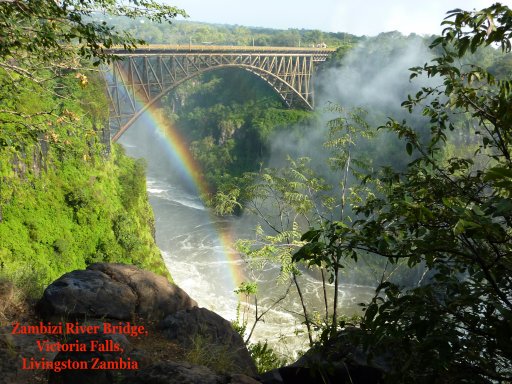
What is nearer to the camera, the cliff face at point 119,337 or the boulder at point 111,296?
the cliff face at point 119,337

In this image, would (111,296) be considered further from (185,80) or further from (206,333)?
(185,80)

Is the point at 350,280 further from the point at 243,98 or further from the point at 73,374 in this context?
the point at 243,98

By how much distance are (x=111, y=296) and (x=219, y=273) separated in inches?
820

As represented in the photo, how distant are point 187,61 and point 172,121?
1341 inches

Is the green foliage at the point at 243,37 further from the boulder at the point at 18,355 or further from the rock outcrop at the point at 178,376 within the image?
the rock outcrop at the point at 178,376

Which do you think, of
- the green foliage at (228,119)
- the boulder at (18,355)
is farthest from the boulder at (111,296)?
the green foliage at (228,119)

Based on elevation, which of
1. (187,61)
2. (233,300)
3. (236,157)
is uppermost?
(187,61)

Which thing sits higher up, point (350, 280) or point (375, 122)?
point (375, 122)

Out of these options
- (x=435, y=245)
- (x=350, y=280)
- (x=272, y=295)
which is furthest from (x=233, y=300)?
(x=435, y=245)

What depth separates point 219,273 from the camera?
27.5 meters

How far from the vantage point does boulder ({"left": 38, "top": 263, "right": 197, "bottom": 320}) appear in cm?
651

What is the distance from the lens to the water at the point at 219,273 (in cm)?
2158

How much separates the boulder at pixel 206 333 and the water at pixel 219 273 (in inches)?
230

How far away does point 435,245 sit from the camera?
2.65 metres
